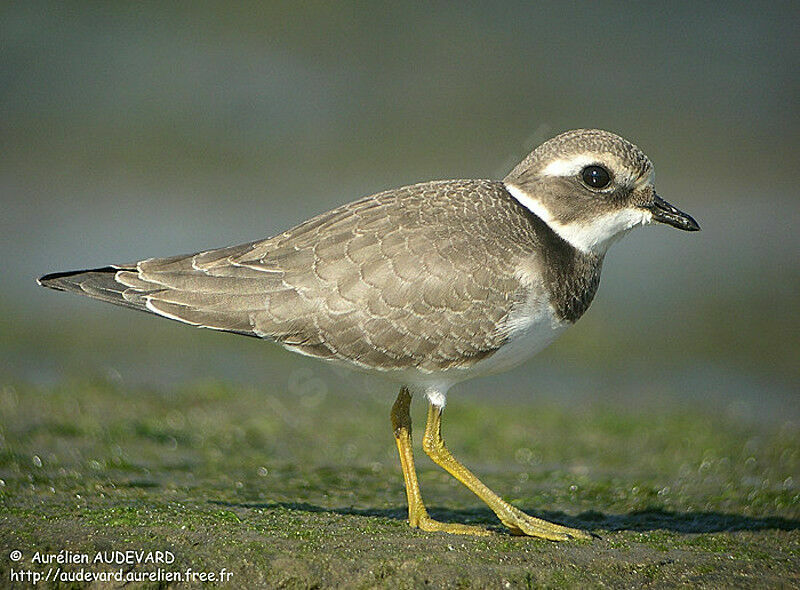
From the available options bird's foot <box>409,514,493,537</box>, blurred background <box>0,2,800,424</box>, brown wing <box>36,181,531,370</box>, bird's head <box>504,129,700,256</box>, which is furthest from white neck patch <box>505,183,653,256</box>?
blurred background <box>0,2,800,424</box>

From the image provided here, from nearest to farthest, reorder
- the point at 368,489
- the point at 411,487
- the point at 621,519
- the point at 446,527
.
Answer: the point at 446,527 < the point at 411,487 < the point at 621,519 < the point at 368,489

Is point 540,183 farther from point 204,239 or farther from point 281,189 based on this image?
point 281,189

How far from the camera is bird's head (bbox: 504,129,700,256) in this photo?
636cm

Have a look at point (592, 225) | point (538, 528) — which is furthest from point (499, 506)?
point (592, 225)

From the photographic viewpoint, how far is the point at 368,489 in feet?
23.2

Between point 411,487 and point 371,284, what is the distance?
1.26 m

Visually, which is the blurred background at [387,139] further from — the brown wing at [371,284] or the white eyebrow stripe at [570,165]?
the white eyebrow stripe at [570,165]

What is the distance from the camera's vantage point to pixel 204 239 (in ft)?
44.2

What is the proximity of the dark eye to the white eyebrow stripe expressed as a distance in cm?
Result: 4

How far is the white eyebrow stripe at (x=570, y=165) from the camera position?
6.37 m

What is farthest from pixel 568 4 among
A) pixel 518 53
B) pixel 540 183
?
pixel 540 183

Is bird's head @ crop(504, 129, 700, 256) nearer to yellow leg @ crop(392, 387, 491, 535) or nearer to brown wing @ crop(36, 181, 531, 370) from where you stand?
brown wing @ crop(36, 181, 531, 370)
